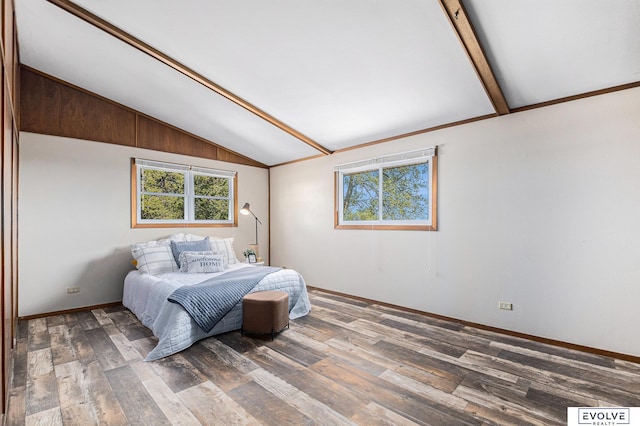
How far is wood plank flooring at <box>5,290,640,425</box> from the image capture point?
1950 millimetres

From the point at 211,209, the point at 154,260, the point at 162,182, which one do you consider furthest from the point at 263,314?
the point at 162,182

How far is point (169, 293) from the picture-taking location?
125 inches

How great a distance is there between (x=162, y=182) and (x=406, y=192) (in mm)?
3766

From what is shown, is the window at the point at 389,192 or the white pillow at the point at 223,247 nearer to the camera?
the window at the point at 389,192

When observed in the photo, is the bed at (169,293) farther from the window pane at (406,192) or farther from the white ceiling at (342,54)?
the white ceiling at (342,54)

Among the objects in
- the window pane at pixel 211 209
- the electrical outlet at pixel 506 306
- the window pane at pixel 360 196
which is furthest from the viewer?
the window pane at pixel 211 209

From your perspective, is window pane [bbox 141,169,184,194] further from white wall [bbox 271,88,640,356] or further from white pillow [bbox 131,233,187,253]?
white wall [bbox 271,88,640,356]

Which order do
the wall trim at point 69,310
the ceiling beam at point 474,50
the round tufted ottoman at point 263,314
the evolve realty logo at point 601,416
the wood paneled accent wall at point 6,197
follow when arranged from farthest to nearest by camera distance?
the wall trim at point 69,310
the round tufted ottoman at point 263,314
the ceiling beam at point 474,50
the evolve realty logo at point 601,416
the wood paneled accent wall at point 6,197

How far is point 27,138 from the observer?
151 inches

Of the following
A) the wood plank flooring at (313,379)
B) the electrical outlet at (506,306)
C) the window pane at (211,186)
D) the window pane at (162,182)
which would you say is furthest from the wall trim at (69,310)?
the electrical outlet at (506,306)

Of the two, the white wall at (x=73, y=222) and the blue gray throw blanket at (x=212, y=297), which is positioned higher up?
the white wall at (x=73, y=222)

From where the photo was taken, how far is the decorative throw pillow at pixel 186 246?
4410 millimetres

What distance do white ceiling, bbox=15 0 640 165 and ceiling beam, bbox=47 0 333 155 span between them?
55mm

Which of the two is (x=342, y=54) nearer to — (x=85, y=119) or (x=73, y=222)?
(x=85, y=119)
